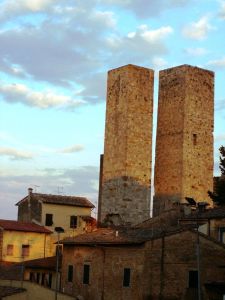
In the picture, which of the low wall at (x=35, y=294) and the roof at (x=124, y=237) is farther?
the low wall at (x=35, y=294)

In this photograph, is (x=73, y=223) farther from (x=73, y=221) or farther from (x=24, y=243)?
(x=24, y=243)

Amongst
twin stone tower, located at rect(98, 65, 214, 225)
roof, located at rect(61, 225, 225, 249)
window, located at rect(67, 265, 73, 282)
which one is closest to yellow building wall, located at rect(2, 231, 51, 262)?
twin stone tower, located at rect(98, 65, 214, 225)

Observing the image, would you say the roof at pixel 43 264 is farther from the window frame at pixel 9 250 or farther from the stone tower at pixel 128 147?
the stone tower at pixel 128 147

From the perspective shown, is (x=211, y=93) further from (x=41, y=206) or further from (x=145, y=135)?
(x=41, y=206)

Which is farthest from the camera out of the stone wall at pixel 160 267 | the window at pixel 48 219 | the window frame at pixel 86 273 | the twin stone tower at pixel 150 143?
the window at pixel 48 219

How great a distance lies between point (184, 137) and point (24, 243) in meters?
14.3

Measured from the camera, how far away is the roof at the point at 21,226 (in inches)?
2084

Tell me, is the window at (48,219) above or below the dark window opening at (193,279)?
above

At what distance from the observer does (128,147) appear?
5497 centimetres

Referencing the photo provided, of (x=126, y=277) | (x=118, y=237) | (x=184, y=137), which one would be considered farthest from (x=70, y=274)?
(x=184, y=137)

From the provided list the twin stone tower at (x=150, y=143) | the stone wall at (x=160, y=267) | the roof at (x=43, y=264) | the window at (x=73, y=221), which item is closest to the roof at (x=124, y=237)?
the stone wall at (x=160, y=267)

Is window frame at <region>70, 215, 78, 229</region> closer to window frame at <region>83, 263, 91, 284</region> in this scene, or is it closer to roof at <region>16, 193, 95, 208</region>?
roof at <region>16, 193, 95, 208</region>

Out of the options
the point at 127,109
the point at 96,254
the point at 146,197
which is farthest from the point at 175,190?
the point at 96,254

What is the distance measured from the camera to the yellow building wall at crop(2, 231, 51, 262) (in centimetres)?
5291
